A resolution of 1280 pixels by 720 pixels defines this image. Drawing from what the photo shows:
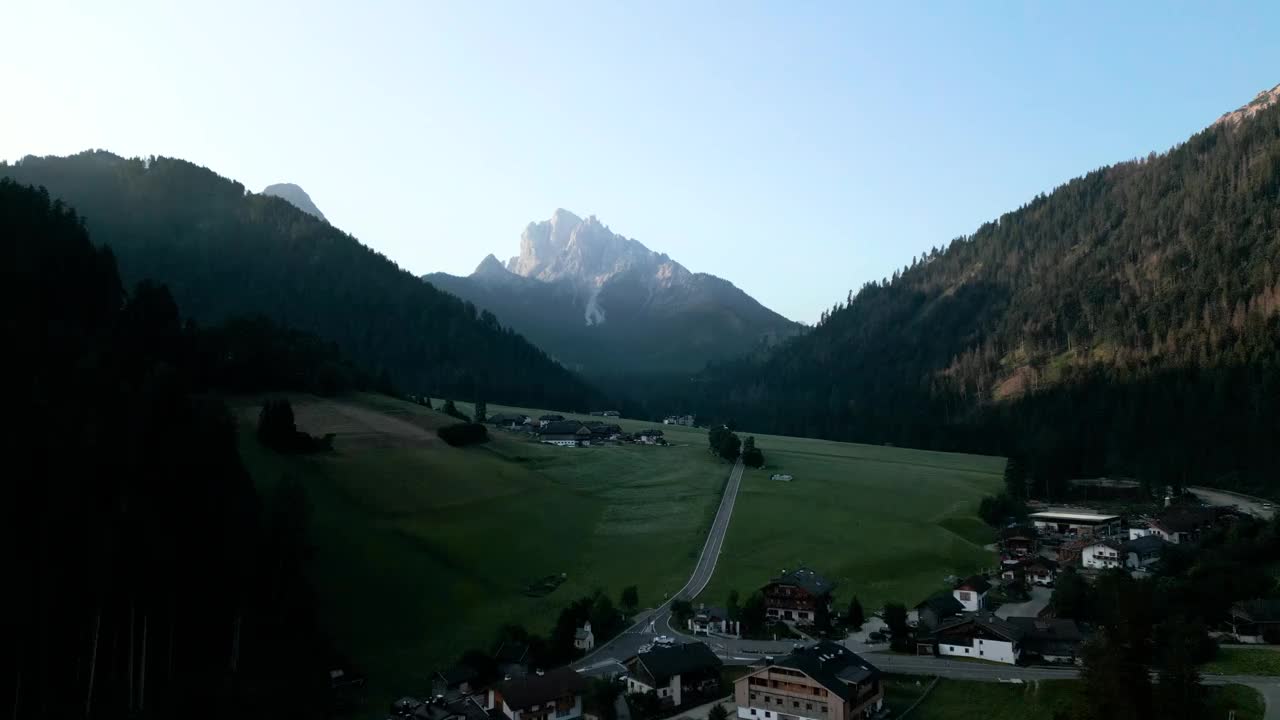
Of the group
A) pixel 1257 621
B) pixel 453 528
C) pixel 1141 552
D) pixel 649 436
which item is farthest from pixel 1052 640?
pixel 649 436

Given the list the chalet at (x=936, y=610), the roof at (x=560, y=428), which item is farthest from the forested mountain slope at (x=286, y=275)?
the chalet at (x=936, y=610)

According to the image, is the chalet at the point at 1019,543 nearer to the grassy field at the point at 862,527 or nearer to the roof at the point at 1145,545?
the grassy field at the point at 862,527

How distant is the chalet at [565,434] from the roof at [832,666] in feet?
210

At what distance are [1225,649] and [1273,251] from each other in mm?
119606

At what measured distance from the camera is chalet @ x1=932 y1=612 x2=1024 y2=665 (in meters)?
44.8

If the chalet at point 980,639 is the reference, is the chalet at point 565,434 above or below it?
above

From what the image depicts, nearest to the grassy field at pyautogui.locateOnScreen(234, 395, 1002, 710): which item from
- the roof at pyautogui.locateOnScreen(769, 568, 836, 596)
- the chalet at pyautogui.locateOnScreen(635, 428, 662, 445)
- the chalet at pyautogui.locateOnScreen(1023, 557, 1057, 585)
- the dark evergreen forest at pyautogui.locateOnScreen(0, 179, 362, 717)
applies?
the roof at pyautogui.locateOnScreen(769, 568, 836, 596)

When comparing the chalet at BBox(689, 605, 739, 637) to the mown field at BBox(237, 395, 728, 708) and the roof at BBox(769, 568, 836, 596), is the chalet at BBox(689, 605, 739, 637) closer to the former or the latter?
the roof at BBox(769, 568, 836, 596)

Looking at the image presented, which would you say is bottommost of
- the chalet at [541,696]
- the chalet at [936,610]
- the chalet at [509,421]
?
the chalet at [541,696]

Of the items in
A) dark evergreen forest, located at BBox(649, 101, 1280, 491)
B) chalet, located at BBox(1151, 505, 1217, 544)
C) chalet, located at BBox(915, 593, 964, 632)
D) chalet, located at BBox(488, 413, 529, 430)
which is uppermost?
dark evergreen forest, located at BBox(649, 101, 1280, 491)

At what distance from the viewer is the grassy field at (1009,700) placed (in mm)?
33497

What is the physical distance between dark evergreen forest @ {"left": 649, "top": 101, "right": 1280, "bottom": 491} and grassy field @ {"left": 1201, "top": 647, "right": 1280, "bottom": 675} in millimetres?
62951

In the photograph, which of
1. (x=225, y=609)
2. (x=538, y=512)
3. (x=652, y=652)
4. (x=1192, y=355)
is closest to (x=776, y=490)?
(x=538, y=512)

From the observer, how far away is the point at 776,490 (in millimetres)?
86312
